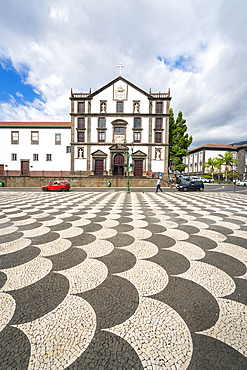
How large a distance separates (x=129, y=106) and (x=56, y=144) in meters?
17.5

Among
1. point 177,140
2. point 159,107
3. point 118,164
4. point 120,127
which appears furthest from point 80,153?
point 177,140

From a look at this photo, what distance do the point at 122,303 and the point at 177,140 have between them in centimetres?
3681

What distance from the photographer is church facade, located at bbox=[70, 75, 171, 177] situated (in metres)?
32.5

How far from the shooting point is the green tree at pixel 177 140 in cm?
3469

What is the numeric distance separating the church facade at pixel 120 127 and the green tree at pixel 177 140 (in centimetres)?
334

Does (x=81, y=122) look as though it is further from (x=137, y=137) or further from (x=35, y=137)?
(x=137, y=137)

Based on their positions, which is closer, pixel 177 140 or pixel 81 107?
pixel 81 107

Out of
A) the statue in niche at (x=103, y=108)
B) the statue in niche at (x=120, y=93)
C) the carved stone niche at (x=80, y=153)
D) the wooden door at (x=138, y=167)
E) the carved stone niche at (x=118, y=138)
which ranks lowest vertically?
the wooden door at (x=138, y=167)

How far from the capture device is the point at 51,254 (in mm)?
2947

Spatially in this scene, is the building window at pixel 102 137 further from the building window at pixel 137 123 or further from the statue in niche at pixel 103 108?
the building window at pixel 137 123

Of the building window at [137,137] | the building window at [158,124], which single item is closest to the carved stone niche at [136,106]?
the building window at [158,124]

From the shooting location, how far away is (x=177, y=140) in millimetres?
34969

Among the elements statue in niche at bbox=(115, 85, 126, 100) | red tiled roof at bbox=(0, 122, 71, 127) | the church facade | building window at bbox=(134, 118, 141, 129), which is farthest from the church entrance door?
red tiled roof at bbox=(0, 122, 71, 127)

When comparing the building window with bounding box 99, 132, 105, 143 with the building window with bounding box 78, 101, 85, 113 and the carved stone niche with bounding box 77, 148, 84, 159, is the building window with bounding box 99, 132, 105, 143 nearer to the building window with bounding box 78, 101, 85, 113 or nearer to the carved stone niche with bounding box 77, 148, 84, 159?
the carved stone niche with bounding box 77, 148, 84, 159
